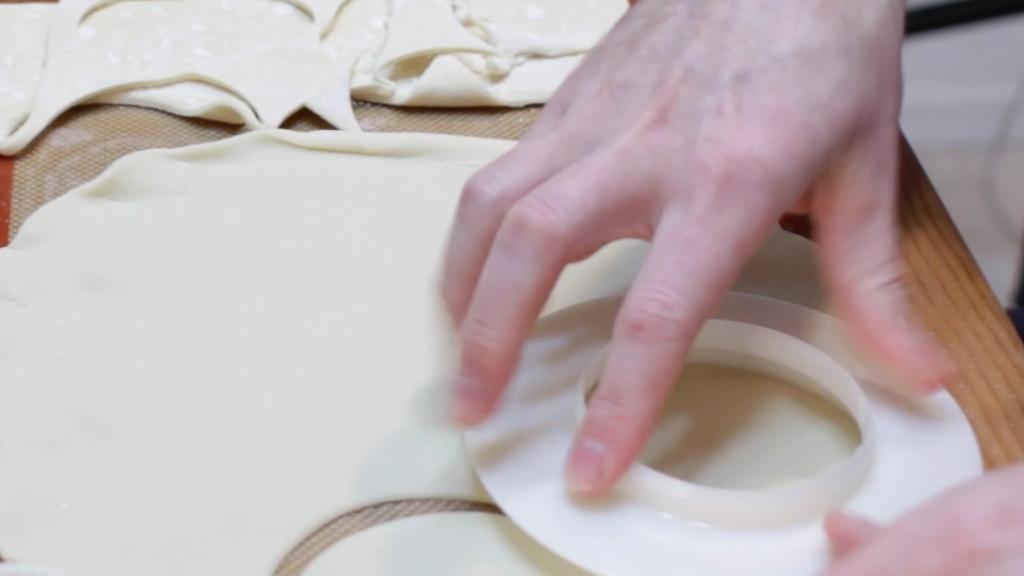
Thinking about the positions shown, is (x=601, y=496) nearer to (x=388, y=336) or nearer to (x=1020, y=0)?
(x=388, y=336)

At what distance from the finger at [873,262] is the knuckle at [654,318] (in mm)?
100

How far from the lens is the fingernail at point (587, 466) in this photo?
427 mm

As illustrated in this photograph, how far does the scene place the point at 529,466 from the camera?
458 millimetres

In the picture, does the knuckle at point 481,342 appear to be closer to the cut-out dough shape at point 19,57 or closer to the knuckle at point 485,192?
the knuckle at point 485,192

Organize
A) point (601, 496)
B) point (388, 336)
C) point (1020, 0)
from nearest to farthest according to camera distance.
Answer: point (601, 496) < point (388, 336) < point (1020, 0)

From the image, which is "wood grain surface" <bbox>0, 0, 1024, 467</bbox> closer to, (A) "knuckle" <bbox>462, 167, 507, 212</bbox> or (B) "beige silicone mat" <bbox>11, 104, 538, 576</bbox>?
(B) "beige silicone mat" <bbox>11, 104, 538, 576</bbox>

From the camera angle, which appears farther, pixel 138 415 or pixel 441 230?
pixel 441 230

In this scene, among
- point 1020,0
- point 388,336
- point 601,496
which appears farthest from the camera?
point 1020,0

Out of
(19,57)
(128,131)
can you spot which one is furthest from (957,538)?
(19,57)

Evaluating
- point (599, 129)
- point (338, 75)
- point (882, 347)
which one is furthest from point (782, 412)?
point (338, 75)

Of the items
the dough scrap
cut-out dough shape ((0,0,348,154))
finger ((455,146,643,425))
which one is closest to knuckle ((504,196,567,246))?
finger ((455,146,643,425))

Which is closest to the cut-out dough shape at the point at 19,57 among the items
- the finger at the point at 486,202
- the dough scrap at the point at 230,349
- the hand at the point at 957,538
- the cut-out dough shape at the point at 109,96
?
the cut-out dough shape at the point at 109,96

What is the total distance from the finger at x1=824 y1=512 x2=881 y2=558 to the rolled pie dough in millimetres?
435

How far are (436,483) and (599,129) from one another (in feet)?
0.59
